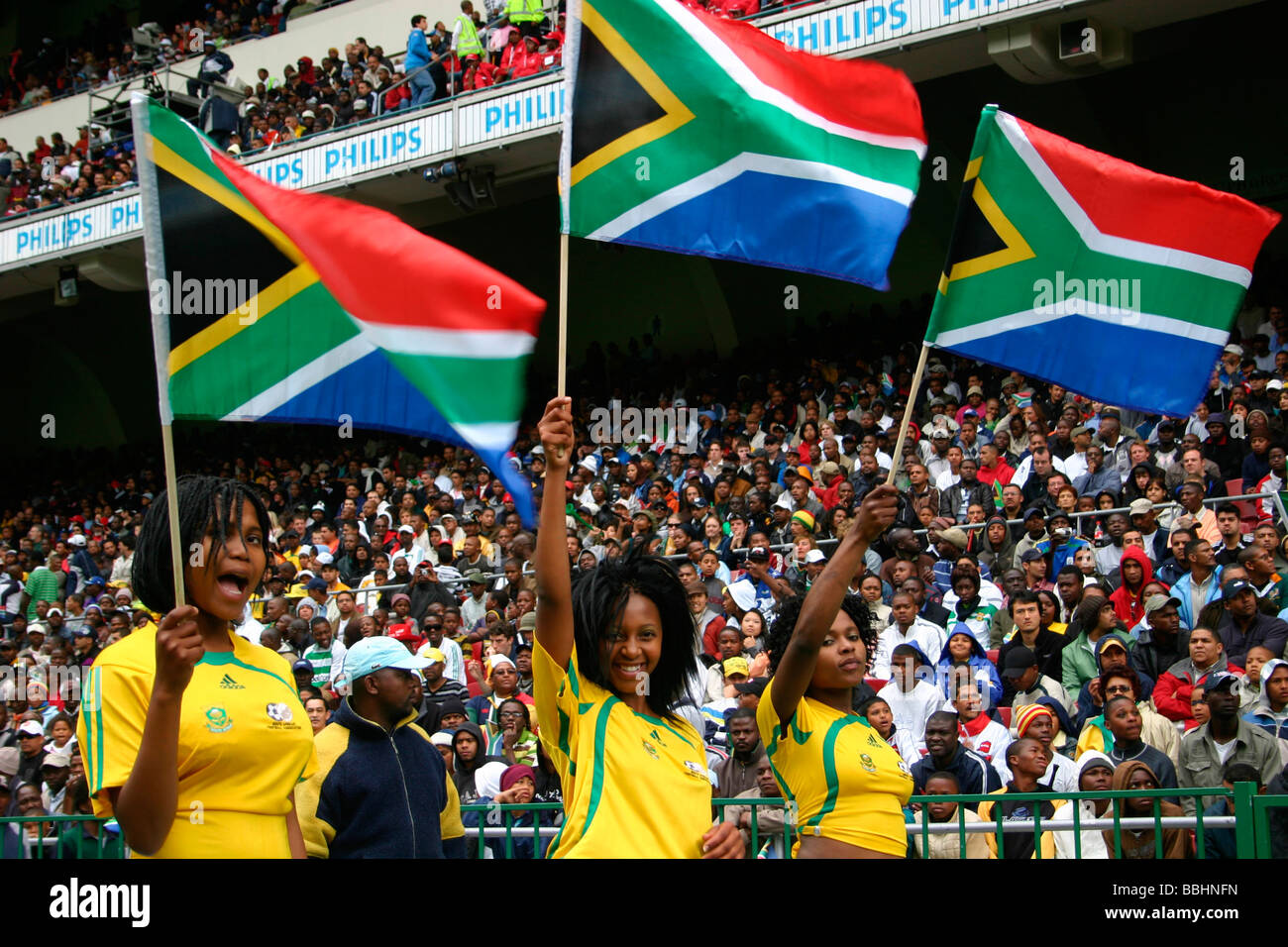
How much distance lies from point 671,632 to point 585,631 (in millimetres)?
232

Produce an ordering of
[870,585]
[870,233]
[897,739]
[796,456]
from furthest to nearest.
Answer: [796,456] < [870,585] < [897,739] < [870,233]

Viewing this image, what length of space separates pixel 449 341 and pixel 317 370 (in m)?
0.35

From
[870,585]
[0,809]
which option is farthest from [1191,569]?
[0,809]

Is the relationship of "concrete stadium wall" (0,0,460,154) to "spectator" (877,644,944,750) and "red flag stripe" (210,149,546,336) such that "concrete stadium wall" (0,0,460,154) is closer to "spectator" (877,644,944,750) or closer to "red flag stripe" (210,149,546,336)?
"spectator" (877,644,944,750)

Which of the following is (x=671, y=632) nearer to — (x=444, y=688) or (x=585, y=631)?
(x=585, y=631)

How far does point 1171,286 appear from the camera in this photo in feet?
17.1

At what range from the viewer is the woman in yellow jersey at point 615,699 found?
134 inches

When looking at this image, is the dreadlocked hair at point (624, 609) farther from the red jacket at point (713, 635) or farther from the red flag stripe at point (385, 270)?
the red jacket at point (713, 635)

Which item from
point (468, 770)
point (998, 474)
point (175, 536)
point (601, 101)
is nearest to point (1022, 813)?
point (601, 101)

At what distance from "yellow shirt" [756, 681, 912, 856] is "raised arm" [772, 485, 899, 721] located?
7cm

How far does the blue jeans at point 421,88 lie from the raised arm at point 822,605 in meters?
15.2

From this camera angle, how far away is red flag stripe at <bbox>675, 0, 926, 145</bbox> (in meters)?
4.98

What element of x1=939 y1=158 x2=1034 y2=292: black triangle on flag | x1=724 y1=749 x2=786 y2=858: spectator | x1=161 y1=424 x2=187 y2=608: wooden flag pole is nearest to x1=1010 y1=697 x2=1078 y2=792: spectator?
x1=724 y1=749 x2=786 y2=858: spectator

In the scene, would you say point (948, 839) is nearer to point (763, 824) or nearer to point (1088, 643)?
point (763, 824)
